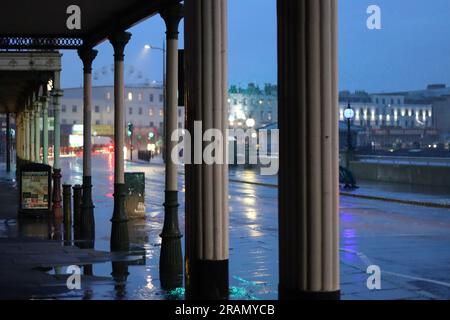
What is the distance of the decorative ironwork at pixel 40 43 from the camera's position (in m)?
17.9

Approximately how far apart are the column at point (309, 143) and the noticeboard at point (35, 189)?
704 inches

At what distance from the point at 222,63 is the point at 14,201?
23294mm

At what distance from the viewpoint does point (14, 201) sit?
29.4 meters

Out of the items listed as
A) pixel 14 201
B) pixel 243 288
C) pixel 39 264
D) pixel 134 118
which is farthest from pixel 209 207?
pixel 134 118

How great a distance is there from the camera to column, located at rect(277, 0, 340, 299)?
5602mm

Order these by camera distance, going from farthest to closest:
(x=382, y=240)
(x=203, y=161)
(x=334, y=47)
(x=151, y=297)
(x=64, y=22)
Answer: (x=382, y=240), (x=64, y=22), (x=151, y=297), (x=203, y=161), (x=334, y=47)

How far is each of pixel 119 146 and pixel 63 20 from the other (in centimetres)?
293

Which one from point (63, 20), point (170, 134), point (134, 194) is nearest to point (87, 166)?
point (63, 20)

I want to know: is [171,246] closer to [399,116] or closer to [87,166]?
[87,166]

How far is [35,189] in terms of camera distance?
22.7 m

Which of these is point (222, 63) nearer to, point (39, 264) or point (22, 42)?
point (39, 264)

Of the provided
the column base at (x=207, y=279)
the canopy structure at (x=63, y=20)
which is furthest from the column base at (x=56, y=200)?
the column base at (x=207, y=279)

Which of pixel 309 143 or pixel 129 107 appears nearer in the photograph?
pixel 309 143

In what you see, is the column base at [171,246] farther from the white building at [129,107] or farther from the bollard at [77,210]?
the white building at [129,107]
